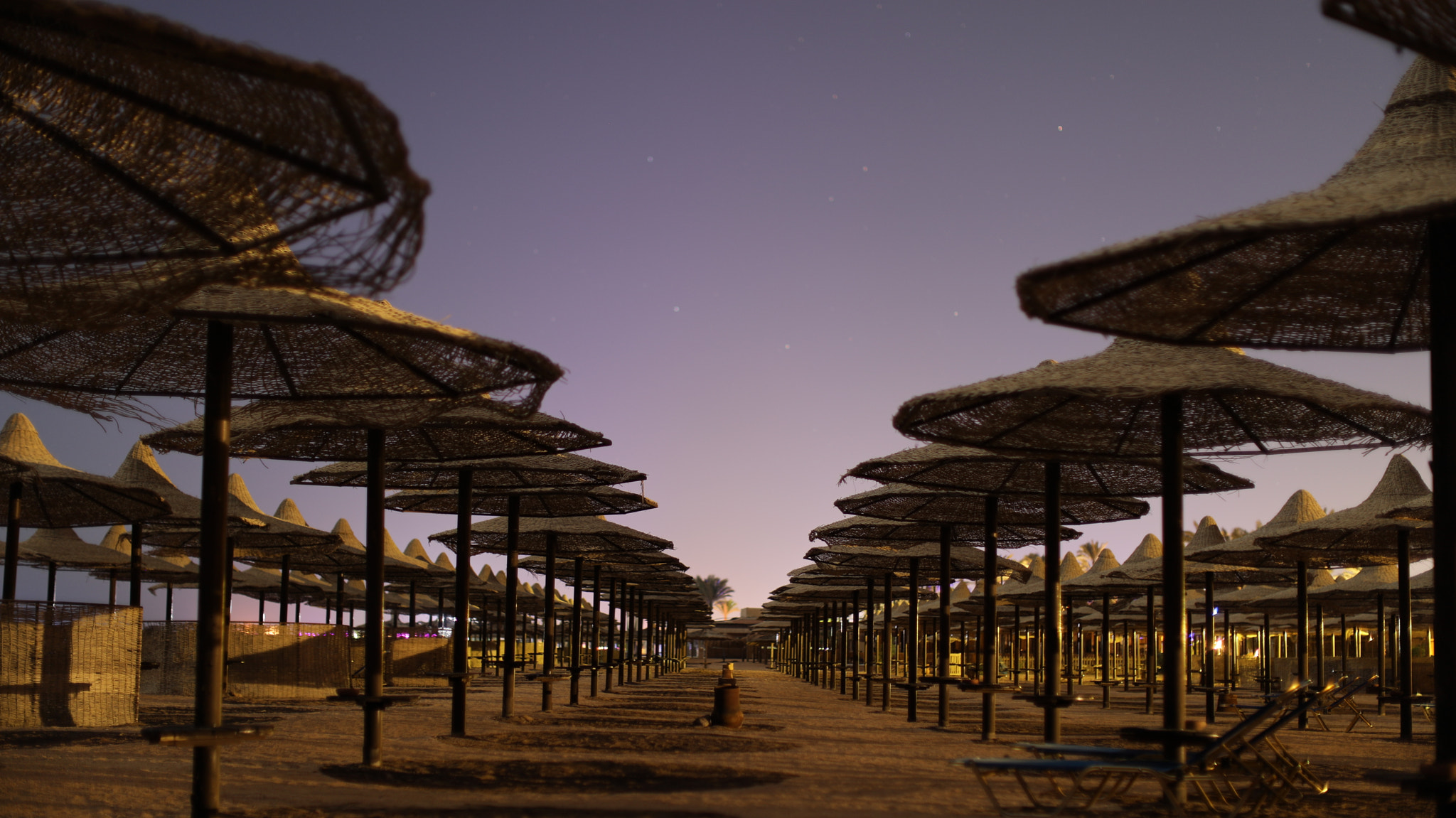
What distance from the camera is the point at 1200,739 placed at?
311 inches

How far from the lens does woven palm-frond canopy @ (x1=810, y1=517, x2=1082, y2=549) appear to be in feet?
59.0

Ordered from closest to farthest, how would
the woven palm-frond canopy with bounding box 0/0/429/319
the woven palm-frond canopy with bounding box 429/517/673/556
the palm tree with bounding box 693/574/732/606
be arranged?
1. the woven palm-frond canopy with bounding box 0/0/429/319
2. the woven palm-frond canopy with bounding box 429/517/673/556
3. the palm tree with bounding box 693/574/732/606

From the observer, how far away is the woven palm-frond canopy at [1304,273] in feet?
19.9

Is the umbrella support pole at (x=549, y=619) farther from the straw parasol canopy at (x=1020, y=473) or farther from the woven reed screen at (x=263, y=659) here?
the straw parasol canopy at (x=1020, y=473)

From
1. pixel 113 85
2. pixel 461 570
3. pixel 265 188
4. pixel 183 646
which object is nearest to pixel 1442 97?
pixel 265 188

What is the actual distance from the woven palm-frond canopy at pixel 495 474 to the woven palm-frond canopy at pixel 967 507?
2963 millimetres

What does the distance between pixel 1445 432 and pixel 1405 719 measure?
14359 millimetres

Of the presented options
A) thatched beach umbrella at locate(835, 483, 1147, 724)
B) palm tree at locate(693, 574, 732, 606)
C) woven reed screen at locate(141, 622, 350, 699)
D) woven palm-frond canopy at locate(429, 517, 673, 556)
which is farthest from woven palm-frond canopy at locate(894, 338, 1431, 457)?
palm tree at locate(693, 574, 732, 606)

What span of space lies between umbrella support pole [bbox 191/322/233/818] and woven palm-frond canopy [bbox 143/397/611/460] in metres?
1.50

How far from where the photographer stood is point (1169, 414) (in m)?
9.13

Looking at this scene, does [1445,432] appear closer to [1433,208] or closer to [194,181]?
[1433,208]

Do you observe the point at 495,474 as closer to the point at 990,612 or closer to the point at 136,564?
the point at 990,612

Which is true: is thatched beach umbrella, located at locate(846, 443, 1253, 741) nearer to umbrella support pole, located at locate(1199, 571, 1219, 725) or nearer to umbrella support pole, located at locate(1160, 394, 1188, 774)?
umbrella support pole, located at locate(1160, 394, 1188, 774)

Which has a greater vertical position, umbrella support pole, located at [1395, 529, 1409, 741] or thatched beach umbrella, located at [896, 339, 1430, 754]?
thatched beach umbrella, located at [896, 339, 1430, 754]
